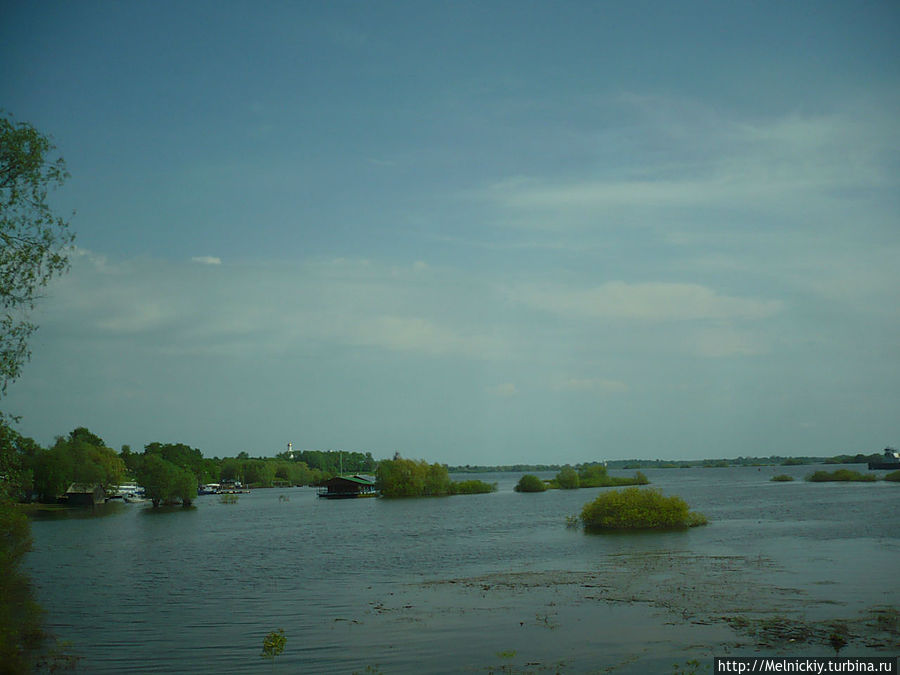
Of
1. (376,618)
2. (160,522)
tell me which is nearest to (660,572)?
(376,618)

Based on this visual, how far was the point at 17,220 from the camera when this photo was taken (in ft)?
60.8

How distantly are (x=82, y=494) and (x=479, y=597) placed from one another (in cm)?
10444

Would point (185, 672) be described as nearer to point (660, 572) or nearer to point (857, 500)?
point (660, 572)

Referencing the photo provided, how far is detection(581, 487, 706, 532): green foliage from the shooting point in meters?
51.2

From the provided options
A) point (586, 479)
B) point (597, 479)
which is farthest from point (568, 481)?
point (597, 479)

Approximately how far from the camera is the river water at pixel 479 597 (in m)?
20.3

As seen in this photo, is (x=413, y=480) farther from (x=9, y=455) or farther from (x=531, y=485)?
(x=9, y=455)

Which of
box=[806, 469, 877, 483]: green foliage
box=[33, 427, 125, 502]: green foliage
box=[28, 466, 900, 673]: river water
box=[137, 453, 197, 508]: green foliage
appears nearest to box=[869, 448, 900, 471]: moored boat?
box=[806, 469, 877, 483]: green foliage

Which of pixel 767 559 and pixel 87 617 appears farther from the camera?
pixel 767 559

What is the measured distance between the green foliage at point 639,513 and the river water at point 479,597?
3128 millimetres

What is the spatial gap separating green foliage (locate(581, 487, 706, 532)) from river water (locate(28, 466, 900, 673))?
123 inches

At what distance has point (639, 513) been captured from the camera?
51.4 meters

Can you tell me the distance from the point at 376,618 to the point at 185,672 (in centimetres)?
735

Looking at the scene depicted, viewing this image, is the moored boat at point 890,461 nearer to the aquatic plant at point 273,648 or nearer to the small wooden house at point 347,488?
the small wooden house at point 347,488
